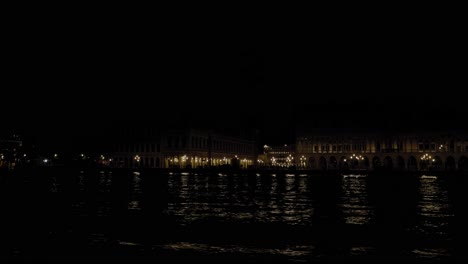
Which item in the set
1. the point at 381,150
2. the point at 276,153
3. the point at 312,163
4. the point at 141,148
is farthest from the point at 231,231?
the point at 276,153

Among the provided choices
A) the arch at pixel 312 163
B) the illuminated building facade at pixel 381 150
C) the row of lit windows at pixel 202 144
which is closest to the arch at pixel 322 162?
the illuminated building facade at pixel 381 150

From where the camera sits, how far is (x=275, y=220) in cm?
2041

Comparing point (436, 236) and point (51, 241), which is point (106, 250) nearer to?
point (51, 241)

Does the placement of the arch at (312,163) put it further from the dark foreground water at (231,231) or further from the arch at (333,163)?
the dark foreground water at (231,231)

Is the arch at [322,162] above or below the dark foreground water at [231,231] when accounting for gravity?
above

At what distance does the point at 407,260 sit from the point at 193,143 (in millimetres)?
113621

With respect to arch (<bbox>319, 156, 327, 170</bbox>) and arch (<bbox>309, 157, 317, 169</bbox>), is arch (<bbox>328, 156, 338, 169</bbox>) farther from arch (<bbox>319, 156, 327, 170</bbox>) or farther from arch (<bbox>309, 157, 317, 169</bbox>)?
arch (<bbox>309, 157, 317, 169</bbox>)

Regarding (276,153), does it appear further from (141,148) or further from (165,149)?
(141,148)

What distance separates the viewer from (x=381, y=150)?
119 meters

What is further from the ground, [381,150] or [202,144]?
[202,144]

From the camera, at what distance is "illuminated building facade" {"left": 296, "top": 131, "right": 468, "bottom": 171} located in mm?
108250

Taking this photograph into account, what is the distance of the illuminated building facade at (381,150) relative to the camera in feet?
355

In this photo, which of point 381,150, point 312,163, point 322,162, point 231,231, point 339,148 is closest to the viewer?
point 231,231

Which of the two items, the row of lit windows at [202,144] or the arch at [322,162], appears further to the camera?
the arch at [322,162]
